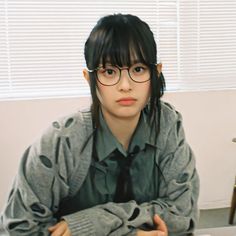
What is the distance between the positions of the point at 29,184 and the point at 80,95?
1662 millimetres

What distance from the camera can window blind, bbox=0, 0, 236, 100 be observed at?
8.26 feet

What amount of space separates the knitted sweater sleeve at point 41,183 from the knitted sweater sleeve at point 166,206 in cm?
7

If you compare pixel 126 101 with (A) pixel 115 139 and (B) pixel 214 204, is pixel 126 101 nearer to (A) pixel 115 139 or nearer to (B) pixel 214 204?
(A) pixel 115 139

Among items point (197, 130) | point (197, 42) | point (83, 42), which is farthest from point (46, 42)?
point (197, 130)

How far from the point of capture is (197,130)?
9.24 ft

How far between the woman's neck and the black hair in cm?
10

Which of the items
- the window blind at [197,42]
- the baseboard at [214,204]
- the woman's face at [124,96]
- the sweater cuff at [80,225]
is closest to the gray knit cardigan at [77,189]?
the sweater cuff at [80,225]

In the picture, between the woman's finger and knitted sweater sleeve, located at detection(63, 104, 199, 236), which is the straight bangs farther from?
the woman's finger

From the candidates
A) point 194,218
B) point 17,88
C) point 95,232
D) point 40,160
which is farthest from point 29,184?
point 17,88

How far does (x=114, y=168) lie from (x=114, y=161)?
2cm

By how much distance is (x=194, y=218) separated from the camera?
1.15 meters

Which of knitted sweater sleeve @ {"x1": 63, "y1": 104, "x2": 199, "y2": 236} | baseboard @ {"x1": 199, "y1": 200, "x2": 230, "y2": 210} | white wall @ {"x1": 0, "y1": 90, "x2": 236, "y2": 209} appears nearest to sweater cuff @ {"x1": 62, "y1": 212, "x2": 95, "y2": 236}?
knitted sweater sleeve @ {"x1": 63, "y1": 104, "x2": 199, "y2": 236}

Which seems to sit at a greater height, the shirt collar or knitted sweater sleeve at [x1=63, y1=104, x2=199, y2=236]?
the shirt collar

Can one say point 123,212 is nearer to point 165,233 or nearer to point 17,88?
point 165,233
